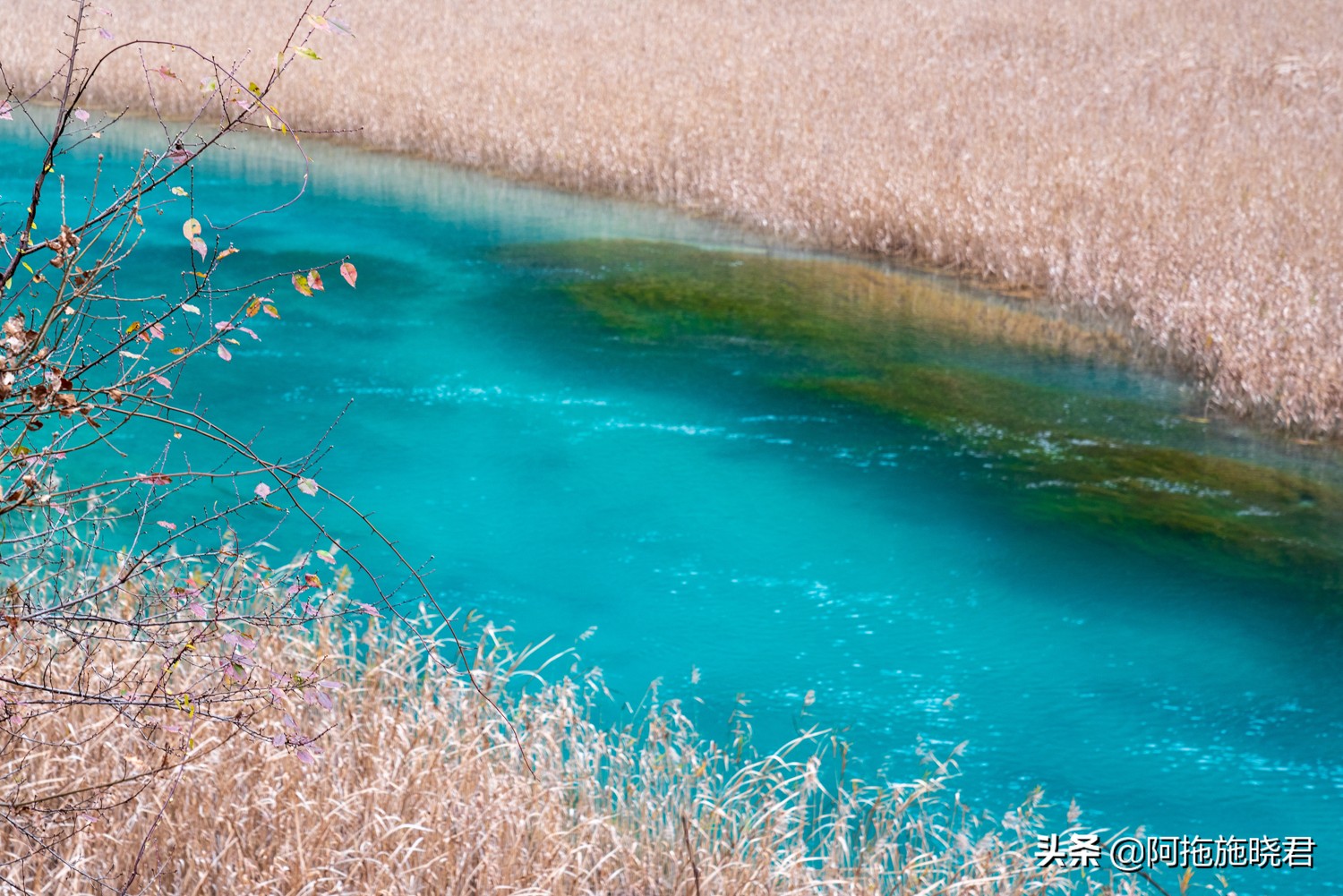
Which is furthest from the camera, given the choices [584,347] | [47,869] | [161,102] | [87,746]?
[161,102]

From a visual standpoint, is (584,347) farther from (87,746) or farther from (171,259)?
(87,746)

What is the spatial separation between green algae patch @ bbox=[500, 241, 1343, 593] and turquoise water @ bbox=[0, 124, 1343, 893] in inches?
3.7

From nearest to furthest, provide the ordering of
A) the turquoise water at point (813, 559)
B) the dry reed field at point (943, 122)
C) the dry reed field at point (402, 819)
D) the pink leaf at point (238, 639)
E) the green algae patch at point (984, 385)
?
the pink leaf at point (238, 639), the dry reed field at point (402, 819), the turquoise water at point (813, 559), the green algae patch at point (984, 385), the dry reed field at point (943, 122)

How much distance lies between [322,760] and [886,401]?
5366 millimetres

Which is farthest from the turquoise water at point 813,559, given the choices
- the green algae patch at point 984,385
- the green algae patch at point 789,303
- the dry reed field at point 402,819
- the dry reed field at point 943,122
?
the dry reed field at point 943,122

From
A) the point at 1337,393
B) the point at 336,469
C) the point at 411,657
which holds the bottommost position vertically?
the point at 336,469

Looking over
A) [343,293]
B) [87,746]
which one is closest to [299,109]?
[343,293]

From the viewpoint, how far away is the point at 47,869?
3.30m

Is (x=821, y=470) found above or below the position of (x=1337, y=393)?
below

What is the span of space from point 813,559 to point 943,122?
830cm

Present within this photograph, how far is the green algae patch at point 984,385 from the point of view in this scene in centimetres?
677

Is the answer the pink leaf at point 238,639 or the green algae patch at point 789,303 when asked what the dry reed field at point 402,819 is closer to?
the pink leaf at point 238,639

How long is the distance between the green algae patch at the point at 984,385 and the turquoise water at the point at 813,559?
0.31ft

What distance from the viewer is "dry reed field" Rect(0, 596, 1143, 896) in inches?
128
